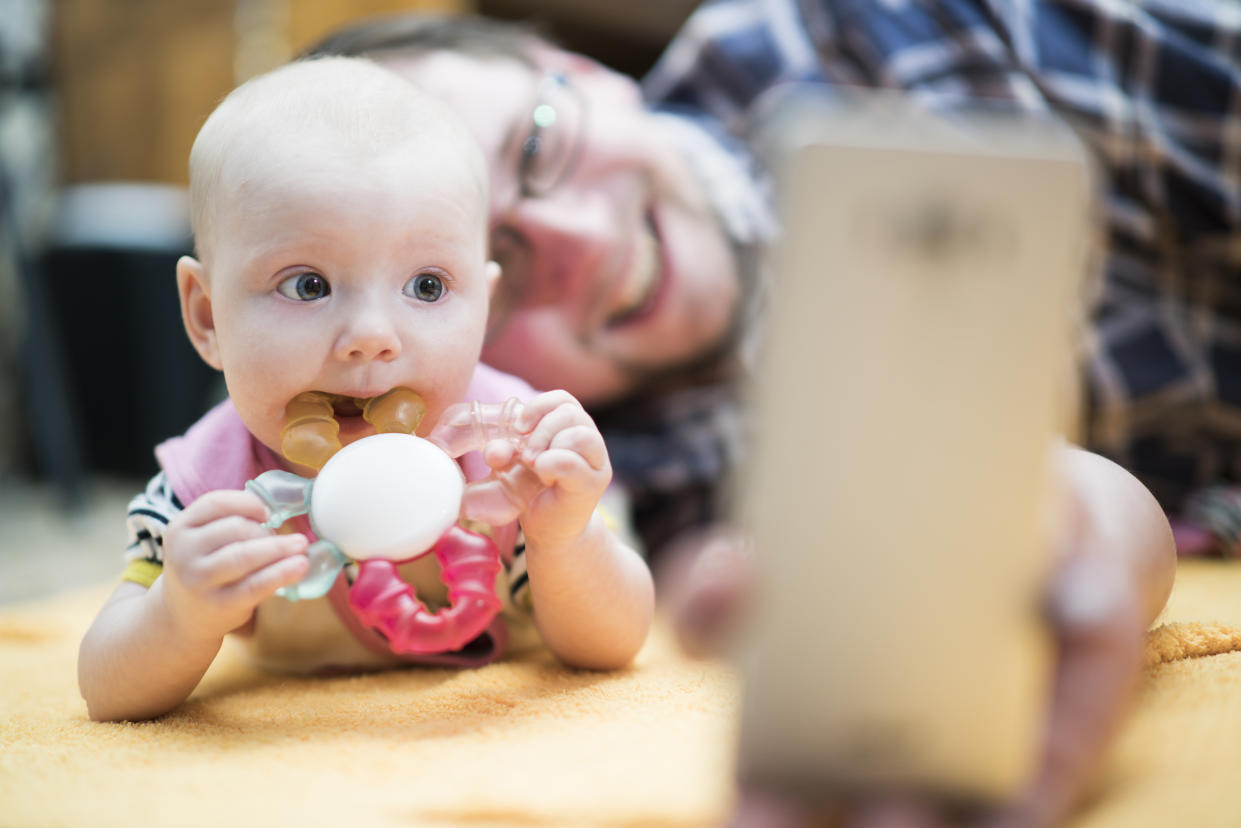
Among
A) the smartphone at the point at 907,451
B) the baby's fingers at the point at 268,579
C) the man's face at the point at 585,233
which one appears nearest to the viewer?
the smartphone at the point at 907,451

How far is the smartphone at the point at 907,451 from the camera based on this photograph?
1.07 feet

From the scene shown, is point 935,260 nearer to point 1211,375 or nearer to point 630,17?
point 1211,375

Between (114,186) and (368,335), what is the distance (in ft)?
5.75

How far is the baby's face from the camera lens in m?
0.54

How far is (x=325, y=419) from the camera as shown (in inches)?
22.0

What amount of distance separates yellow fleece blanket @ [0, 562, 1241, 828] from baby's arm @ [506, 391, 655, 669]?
25mm

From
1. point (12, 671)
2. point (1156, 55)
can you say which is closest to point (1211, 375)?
point (1156, 55)

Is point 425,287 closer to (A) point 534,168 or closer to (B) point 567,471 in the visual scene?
(B) point 567,471

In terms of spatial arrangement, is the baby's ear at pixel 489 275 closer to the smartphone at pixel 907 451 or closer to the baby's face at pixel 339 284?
the baby's face at pixel 339 284

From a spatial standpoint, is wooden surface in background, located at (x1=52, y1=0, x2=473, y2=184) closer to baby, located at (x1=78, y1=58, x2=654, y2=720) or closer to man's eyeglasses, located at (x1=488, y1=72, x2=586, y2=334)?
man's eyeglasses, located at (x1=488, y1=72, x2=586, y2=334)

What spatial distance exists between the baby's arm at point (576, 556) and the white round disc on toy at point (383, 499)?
0.18 ft

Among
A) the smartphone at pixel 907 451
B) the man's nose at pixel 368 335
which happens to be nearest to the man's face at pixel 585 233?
the man's nose at pixel 368 335

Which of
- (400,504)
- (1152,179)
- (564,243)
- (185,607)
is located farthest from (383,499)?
(1152,179)

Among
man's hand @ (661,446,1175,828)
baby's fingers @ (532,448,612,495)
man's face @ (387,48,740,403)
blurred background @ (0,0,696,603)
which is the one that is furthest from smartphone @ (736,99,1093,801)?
blurred background @ (0,0,696,603)
